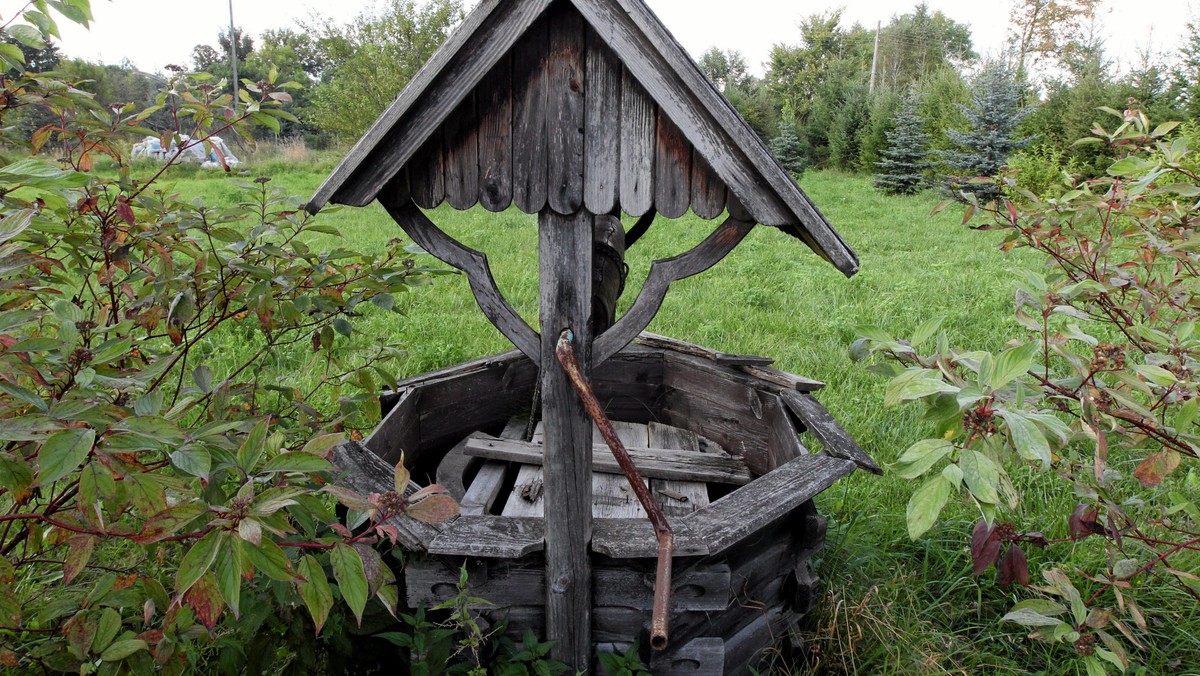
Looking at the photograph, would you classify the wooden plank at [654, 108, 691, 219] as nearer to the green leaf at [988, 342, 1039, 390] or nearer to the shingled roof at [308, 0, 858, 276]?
the shingled roof at [308, 0, 858, 276]

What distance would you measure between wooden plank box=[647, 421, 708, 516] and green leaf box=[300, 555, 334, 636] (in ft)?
5.16

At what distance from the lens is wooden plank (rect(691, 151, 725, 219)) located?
1.65 meters


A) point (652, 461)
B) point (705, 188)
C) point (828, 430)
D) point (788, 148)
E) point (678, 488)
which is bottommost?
point (678, 488)

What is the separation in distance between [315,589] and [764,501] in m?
1.39

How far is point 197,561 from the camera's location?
105 cm

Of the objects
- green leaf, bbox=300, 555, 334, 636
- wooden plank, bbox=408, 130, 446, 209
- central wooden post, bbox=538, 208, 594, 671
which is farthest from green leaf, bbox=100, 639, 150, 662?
wooden plank, bbox=408, 130, 446, 209

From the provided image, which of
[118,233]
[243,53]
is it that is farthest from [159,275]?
[243,53]

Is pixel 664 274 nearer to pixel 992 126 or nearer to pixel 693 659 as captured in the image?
pixel 693 659

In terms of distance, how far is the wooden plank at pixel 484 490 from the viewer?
8.90 feet

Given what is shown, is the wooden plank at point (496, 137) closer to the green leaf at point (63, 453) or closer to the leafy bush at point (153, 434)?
the leafy bush at point (153, 434)

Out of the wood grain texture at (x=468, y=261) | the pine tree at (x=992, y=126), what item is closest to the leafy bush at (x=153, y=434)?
the wood grain texture at (x=468, y=261)

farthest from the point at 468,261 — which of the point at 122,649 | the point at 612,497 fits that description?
the point at 612,497

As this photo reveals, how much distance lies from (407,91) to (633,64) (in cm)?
51

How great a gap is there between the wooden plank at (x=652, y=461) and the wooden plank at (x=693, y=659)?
2.92 feet
